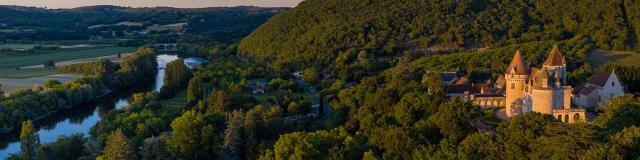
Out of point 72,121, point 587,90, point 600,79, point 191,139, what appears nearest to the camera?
point 191,139

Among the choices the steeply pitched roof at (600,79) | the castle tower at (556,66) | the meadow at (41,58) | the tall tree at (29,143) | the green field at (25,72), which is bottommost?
the tall tree at (29,143)

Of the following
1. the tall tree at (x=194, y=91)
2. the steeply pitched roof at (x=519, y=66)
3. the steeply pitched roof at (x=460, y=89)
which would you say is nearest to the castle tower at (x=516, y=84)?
the steeply pitched roof at (x=519, y=66)

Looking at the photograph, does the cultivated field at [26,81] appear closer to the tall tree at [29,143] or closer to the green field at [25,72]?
the green field at [25,72]

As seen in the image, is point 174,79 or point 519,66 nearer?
point 519,66

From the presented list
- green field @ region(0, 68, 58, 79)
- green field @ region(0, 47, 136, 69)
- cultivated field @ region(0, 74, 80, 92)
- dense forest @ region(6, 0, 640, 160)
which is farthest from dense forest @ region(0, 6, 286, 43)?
cultivated field @ region(0, 74, 80, 92)

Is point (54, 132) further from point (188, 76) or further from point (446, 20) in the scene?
point (446, 20)

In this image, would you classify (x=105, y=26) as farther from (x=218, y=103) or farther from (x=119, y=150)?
(x=119, y=150)

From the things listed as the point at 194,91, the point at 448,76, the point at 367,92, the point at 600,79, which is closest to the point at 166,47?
the point at 194,91

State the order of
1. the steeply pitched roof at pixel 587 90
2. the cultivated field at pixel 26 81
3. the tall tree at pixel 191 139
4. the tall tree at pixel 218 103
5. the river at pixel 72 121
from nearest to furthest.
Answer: the tall tree at pixel 191 139
the steeply pitched roof at pixel 587 90
the tall tree at pixel 218 103
the river at pixel 72 121
the cultivated field at pixel 26 81
